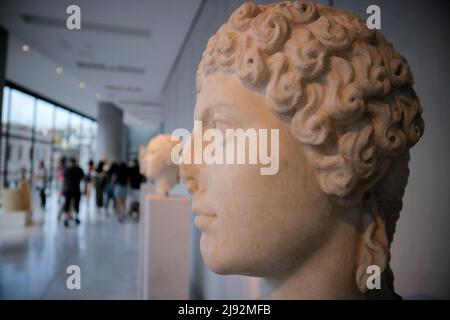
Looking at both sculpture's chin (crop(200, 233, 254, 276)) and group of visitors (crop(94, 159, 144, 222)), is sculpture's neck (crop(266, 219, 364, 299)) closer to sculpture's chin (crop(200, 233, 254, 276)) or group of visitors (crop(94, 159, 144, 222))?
sculpture's chin (crop(200, 233, 254, 276))

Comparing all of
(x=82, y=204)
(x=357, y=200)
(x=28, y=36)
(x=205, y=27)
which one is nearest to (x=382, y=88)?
(x=357, y=200)

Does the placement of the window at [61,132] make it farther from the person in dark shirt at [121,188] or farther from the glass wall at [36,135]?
the person in dark shirt at [121,188]

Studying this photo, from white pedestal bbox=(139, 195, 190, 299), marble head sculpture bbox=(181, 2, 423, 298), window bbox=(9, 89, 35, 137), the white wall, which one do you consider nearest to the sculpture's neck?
marble head sculpture bbox=(181, 2, 423, 298)

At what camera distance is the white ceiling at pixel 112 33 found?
7.06ft

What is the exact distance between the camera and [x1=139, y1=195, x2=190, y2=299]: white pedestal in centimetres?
343

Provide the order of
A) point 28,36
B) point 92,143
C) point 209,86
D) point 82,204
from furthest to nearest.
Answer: point 92,143 → point 82,204 → point 28,36 → point 209,86

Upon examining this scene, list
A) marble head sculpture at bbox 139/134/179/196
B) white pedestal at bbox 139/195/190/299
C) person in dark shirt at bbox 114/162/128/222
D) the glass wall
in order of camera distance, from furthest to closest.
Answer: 1. the glass wall
2. person in dark shirt at bbox 114/162/128/222
3. marble head sculpture at bbox 139/134/179/196
4. white pedestal at bbox 139/195/190/299

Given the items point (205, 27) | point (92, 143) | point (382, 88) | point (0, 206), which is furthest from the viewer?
point (92, 143)

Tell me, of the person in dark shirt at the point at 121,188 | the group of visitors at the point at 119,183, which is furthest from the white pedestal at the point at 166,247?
the person in dark shirt at the point at 121,188

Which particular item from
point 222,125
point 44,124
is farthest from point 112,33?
point 44,124

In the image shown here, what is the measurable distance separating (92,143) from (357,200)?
44.6 ft

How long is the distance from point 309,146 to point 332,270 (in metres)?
0.44
